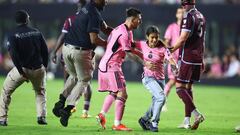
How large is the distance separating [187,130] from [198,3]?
2015 centimetres

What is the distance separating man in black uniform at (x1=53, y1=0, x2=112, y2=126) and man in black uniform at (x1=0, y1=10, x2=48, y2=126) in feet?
1.53

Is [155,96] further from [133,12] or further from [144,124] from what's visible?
[133,12]

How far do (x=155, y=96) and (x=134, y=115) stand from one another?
3864 millimetres

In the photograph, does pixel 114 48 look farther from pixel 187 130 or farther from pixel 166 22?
pixel 166 22

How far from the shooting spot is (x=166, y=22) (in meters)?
36.1

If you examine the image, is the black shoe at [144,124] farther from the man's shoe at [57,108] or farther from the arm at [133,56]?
the man's shoe at [57,108]

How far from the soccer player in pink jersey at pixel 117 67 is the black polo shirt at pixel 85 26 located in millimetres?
390

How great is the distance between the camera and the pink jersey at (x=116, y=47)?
14.6 meters

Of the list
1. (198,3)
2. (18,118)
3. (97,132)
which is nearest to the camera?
(97,132)

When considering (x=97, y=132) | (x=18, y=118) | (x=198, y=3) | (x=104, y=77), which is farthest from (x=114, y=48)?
(x=198, y=3)

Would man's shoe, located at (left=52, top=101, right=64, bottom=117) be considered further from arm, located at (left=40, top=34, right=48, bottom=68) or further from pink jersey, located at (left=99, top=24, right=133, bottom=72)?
pink jersey, located at (left=99, top=24, right=133, bottom=72)

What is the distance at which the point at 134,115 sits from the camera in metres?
18.6

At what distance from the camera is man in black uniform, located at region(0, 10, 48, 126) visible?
15.3 meters

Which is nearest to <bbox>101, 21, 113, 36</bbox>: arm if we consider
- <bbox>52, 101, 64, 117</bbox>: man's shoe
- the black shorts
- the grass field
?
the black shorts
